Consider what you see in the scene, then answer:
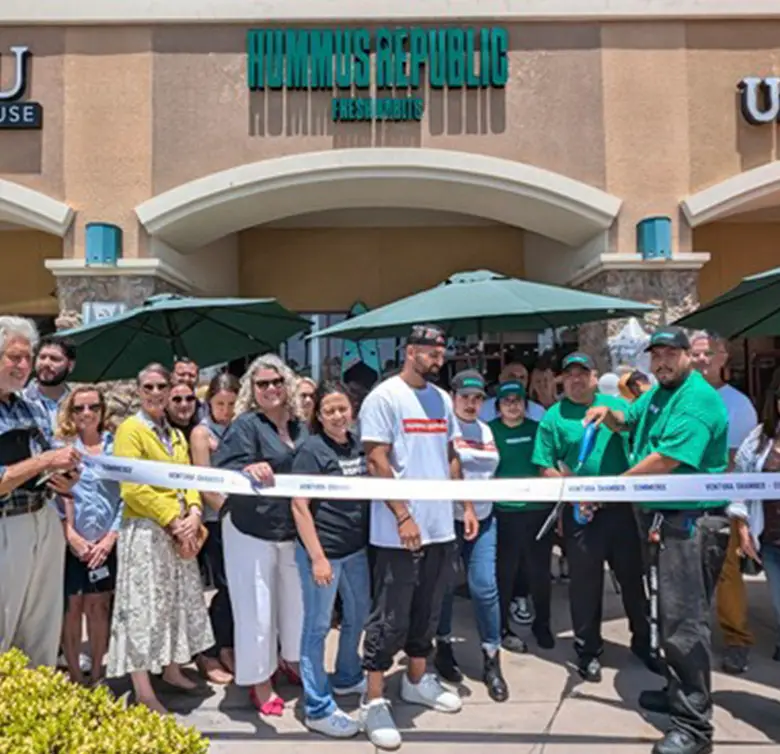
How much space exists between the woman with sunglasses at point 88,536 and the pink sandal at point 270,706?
1.05 meters

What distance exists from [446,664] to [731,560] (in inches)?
87.0

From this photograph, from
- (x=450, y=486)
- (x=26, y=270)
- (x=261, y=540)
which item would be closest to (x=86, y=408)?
(x=261, y=540)

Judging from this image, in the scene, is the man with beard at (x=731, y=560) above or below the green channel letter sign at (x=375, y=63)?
below

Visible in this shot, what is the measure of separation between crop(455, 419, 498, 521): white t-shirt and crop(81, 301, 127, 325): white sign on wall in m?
5.09

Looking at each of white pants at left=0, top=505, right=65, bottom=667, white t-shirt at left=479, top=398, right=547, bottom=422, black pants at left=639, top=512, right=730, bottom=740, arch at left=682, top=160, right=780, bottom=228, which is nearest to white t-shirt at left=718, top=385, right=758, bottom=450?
white t-shirt at left=479, top=398, right=547, bottom=422

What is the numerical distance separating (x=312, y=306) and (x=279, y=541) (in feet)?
24.4

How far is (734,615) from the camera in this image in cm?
505

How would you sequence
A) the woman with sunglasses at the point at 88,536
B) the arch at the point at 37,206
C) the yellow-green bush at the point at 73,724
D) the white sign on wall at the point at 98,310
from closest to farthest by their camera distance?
the yellow-green bush at the point at 73,724, the woman with sunglasses at the point at 88,536, the white sign on wall at the point at 98,310, the arch at the point at 37,206

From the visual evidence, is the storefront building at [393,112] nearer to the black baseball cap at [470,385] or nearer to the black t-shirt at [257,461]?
the black baseball cap at [470,385]

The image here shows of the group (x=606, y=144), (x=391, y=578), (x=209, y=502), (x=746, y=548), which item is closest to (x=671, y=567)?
(x=746, y=548)

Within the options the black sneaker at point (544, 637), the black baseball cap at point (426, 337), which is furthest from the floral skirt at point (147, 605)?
the black sneaker at point (544, 637)

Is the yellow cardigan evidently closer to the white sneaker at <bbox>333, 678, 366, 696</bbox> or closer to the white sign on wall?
the white sneaker at <bbox>333, 678, 366, 696</bbox>

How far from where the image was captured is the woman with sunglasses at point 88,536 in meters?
4.42

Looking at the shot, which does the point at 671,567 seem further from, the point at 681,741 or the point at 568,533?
the point at 568,533
